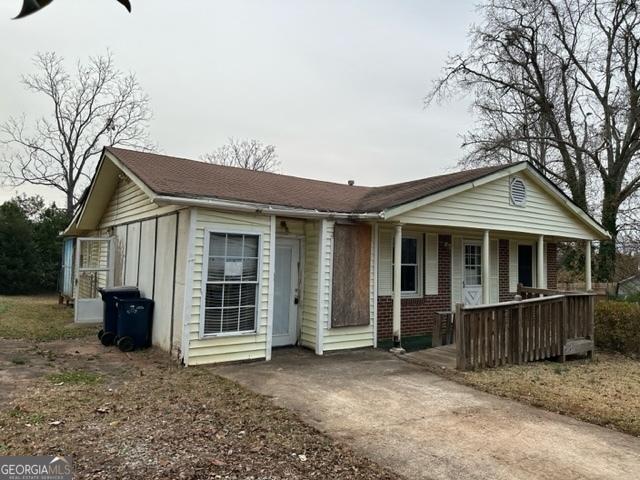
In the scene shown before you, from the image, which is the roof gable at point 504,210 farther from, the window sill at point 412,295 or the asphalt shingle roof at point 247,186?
the window sill at point 412,295

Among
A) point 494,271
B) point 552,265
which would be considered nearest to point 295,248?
point 494,271

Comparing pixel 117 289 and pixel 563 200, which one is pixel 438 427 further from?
pixel 563 200

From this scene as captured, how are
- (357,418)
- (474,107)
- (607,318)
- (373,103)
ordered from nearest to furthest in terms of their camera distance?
(357,418) → (607,318) → (373,103) → (474,107)

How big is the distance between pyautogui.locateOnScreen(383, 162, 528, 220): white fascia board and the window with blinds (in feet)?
8.59

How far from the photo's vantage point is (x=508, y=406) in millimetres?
5543

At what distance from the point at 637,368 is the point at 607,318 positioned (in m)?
1.82

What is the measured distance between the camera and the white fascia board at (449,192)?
8.29 metres

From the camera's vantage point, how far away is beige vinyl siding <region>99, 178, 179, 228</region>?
884cm

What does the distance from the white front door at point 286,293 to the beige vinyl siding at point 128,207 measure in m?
2.22

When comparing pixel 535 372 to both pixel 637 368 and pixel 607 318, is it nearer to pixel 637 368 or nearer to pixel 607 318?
pixel 637 368

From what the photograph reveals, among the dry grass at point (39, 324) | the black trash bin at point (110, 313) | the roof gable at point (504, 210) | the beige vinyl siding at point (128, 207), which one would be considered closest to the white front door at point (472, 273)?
A: the roof gable at point (504, 210)

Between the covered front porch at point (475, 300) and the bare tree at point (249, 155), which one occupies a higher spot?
the bare tree at point (249, 155)

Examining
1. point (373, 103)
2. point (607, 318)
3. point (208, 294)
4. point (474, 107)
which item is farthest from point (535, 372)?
point (474, 107)
